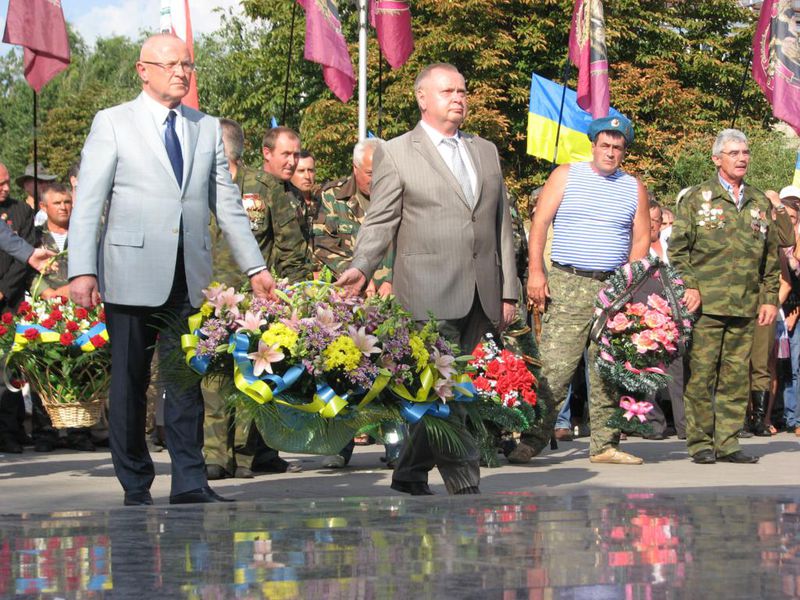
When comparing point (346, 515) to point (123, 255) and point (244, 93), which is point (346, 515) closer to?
point (123, 255)

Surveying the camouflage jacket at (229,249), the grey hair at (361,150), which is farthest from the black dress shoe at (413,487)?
the grey hair at (361,150)

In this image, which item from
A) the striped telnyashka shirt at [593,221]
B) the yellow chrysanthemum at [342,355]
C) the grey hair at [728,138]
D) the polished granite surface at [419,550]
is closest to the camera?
the polished granite surface at [419,550]

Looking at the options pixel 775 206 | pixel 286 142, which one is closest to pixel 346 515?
pixel 286 142

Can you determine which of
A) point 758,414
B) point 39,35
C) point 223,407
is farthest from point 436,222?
point 39,35

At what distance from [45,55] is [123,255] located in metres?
8.95

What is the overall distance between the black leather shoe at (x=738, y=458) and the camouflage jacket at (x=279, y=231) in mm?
3444

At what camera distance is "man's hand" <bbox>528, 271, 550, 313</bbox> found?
1098 cm

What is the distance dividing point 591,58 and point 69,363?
11494mm

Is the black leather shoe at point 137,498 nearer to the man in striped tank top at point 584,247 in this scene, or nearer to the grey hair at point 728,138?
the man in striped tank top at point 584,247

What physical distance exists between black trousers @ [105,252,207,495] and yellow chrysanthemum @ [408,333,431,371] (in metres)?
1.21

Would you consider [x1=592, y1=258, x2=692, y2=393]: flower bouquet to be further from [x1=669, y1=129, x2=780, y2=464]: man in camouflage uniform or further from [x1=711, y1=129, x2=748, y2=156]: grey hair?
[x1=711, y1=129, x2=748, y2=156]: grey hair

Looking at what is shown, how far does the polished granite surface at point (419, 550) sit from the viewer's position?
12.4ft

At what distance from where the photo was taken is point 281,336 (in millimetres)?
7066

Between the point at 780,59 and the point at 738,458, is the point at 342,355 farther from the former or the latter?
the point at 780,59
